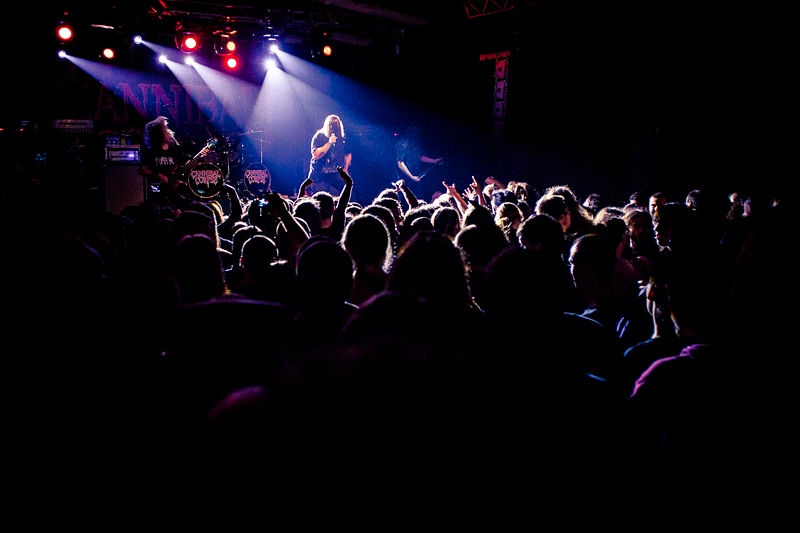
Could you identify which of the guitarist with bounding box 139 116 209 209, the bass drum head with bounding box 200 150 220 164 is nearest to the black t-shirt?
the guitarist with bounding box 139 116 209 209

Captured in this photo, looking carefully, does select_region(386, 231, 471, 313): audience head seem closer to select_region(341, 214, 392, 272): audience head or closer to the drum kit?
select_region(341, 214, 392, 272): audience head

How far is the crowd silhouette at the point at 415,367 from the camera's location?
1217 mm

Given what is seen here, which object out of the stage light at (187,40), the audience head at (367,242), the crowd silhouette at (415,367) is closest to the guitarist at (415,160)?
the stage light at (187,40)

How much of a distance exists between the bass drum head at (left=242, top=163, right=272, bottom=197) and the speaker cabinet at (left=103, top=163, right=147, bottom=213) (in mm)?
2511

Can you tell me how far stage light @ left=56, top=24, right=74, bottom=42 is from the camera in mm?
8953

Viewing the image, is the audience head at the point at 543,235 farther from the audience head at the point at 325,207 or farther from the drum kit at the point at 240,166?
the drum kit at the point at 240,166

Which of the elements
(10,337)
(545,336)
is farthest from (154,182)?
(545,336)

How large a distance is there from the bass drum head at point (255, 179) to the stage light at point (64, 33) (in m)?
4.44

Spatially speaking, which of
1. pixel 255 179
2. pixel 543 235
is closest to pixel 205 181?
pixel 255 179

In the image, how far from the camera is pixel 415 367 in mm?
1293

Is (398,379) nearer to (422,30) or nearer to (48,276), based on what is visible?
(48,276)

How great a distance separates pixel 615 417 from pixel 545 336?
1.14 ft

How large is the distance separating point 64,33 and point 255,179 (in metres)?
4.74

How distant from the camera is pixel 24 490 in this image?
1.56 meters
